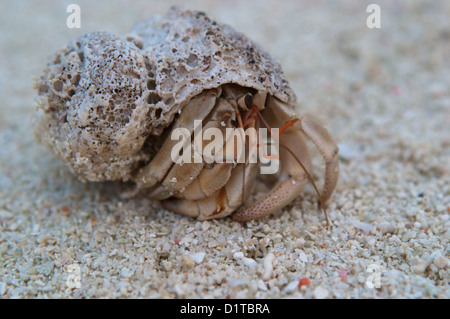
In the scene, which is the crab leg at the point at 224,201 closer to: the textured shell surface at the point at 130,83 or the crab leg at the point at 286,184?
the crab leg at the point at 286,184

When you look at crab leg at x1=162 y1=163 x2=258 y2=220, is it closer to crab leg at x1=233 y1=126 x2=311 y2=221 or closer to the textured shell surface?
crab leg at x1=233 y1=126 x2=311 y2=221

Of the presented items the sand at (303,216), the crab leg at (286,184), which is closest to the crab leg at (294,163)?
the crab leg at (286,184)

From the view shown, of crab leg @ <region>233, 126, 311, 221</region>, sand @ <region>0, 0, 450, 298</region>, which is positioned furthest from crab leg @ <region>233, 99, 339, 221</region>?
sand @ <region>0, 0, 450, 298</region>

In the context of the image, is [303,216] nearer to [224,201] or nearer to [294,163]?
[294,163]

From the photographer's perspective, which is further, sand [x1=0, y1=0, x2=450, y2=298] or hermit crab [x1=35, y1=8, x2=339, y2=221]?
hermit crab [x1=35, y1=8, x2=339, y2=221]

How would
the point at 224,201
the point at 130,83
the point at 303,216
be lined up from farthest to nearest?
the point at 303,216 → the point at 224,201 → the point at 130,83

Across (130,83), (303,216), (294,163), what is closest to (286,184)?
(294,163)
